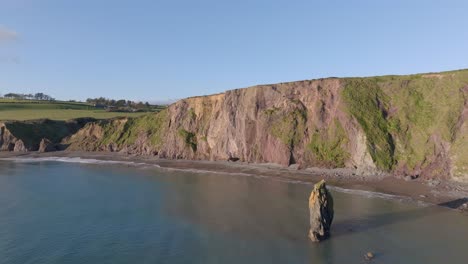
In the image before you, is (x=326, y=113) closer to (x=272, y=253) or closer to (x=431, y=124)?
(x=431, y=124)

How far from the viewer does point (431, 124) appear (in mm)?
63094

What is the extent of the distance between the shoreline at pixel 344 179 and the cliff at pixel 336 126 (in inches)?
80.9

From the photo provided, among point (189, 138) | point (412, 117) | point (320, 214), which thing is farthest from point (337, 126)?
point (320, 214)

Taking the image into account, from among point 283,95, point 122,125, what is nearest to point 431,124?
point 283,95

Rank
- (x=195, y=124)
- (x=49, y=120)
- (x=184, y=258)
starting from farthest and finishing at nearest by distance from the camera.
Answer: (x=49, y=120), (x=195, y=124), (x=184, y=258)

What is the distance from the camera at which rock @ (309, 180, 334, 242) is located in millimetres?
35756

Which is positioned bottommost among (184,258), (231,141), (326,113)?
(184,258)

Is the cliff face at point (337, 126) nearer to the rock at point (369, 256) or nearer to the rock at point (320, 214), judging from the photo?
the rock at point (320, 214)

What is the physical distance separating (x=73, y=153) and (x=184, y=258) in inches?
3127

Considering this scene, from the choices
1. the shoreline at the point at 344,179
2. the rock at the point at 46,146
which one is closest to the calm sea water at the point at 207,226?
the shoreline at the point at 344,179

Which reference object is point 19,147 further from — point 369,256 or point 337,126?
point 369,256

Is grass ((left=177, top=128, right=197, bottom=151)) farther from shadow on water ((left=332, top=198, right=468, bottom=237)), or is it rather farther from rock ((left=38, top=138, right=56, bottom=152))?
shadow on water ((left=332, top=198, right=468, bottom=237))

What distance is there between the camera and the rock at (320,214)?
35756mm

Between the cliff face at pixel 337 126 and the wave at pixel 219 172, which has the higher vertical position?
the cliff face at pixel 337 126
